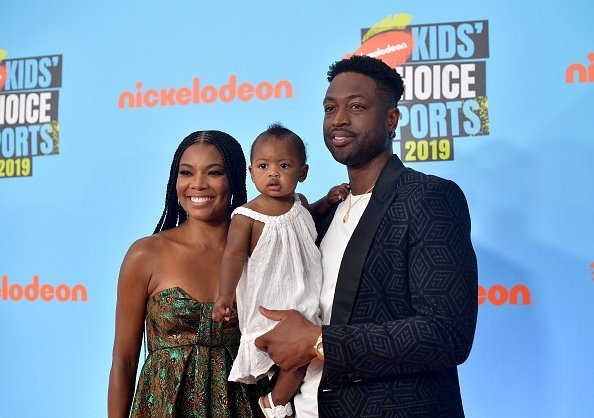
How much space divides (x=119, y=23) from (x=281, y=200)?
205 centimetres

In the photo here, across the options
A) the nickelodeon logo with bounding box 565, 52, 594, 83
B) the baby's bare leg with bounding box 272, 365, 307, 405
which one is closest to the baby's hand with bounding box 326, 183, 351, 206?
the baby's bare leg with bounding box 272, 365, 307, 405

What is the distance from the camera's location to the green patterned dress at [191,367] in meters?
2.04

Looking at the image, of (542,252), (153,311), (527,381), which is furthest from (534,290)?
(153,311)

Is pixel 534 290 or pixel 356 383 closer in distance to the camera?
pixel 356 383

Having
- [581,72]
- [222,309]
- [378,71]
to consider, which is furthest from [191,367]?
[581,72]

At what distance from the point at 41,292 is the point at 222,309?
85.9 inches

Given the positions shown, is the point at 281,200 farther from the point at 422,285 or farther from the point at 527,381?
the point at 527,381

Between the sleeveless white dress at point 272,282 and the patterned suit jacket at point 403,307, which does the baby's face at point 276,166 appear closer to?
the sleeveless white dress at point 272,282

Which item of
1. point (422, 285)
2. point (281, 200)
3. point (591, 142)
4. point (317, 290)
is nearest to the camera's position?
point (422, 285)

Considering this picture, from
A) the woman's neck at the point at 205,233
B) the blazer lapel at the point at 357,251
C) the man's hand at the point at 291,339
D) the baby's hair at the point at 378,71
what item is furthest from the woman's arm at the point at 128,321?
the baby's hair at the point at 378,71

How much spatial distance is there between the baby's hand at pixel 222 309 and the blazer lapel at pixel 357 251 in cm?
29

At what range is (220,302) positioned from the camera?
1.91 m

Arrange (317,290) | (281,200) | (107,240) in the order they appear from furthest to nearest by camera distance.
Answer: (107,240) → (281,200) → (317,290)

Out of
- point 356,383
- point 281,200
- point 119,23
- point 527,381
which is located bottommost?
point 527,381
